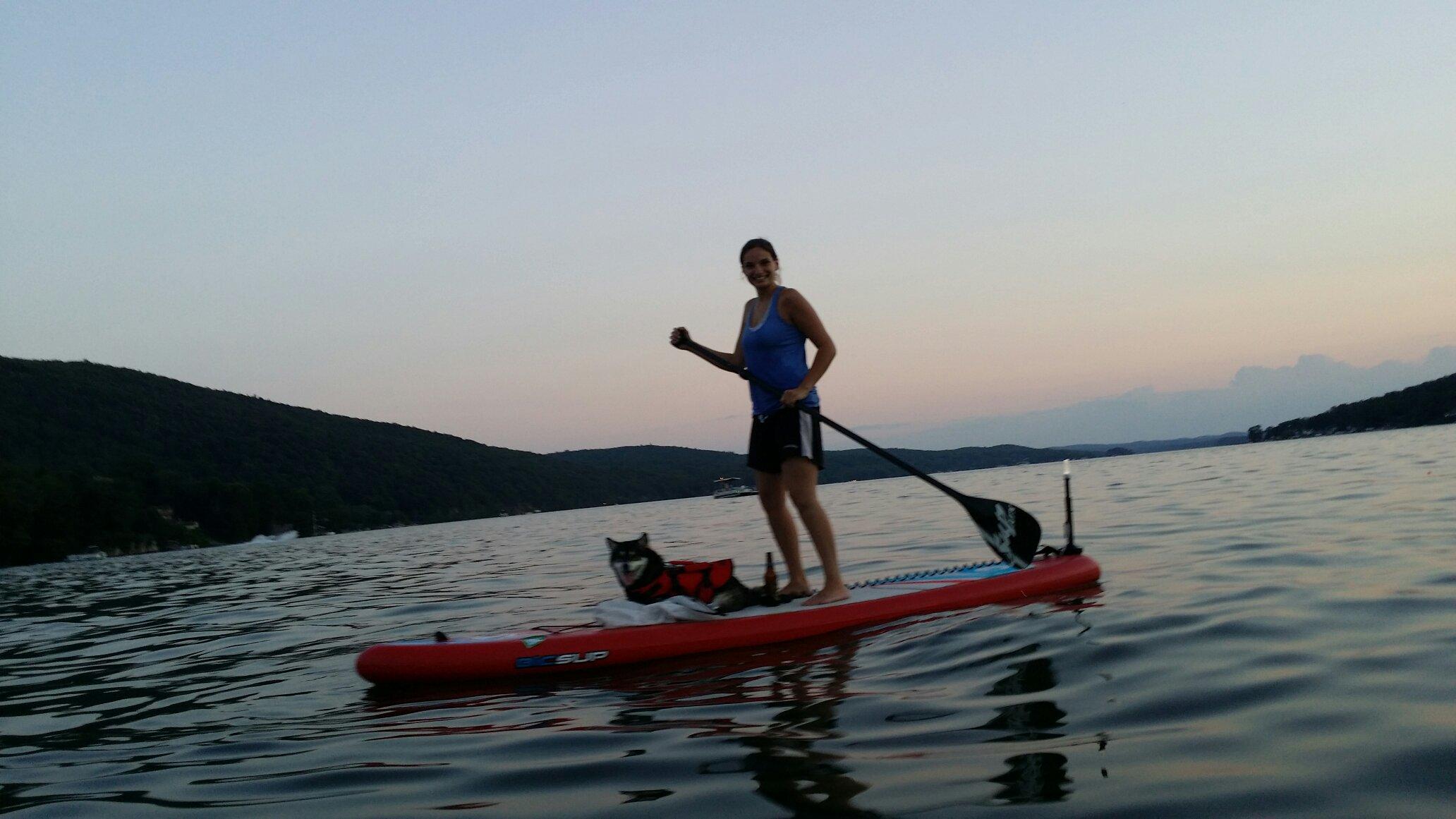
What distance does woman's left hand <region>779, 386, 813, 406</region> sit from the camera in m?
5.91

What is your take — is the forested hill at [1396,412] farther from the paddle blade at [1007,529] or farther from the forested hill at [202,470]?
the paddle blade at [1007,529]

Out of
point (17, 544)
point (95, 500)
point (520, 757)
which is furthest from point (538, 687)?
point (95, 500)

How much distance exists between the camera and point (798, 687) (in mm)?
4262

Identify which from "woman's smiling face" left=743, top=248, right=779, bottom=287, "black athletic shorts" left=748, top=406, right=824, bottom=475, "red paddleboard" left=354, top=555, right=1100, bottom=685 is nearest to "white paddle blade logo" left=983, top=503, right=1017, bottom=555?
"red paddleboard" left=354, top=555, right=1100, bottom=685

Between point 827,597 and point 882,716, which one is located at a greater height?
point 827,597

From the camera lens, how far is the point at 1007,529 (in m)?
6.92

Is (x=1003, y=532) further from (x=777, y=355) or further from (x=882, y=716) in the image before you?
(x=882, y=716)

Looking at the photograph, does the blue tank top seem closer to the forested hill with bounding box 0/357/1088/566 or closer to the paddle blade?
the paddle blade

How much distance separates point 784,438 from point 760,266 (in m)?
1.16

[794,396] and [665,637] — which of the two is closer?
[665,637]

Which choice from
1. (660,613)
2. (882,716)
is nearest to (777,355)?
(660,613)

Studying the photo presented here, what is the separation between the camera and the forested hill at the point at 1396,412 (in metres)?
80.6

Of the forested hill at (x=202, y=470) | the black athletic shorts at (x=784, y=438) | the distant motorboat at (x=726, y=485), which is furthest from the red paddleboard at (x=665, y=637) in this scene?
the distant motorboat at (x=726, y=485)

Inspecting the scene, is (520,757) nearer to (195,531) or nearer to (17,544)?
(17,544)
